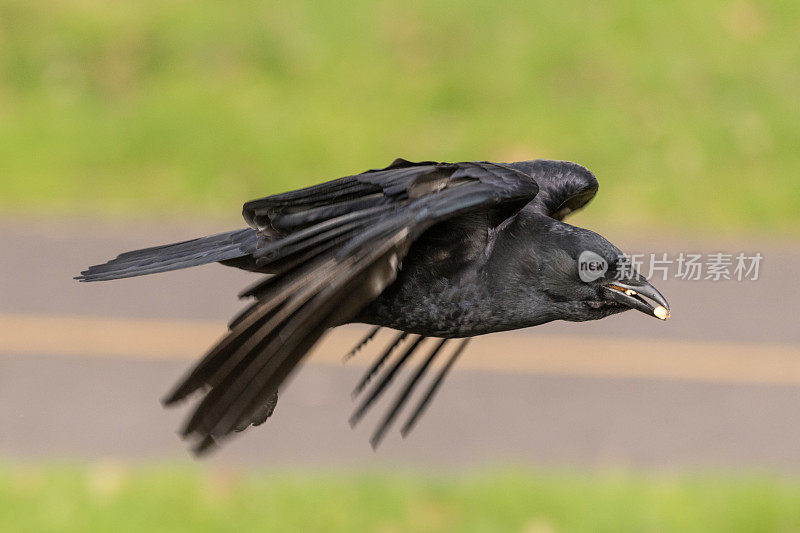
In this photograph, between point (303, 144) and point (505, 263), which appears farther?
point (303, 144)

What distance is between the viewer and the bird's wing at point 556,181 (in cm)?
423

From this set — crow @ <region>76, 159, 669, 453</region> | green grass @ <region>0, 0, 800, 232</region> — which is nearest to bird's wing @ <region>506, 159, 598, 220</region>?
crow @ <region>76, 159, 669, 453</region>

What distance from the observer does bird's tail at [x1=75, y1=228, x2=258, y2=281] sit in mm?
3877

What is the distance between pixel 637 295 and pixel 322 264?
A: 39.6 inches

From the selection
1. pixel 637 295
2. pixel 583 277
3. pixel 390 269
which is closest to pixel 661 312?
pixel 637 295

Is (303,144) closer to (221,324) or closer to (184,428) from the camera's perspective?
(221,324)

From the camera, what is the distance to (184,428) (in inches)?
119

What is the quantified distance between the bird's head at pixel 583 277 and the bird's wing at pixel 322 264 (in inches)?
9.9

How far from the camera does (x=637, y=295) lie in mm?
3611

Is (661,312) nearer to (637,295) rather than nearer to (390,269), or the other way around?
(637,295)

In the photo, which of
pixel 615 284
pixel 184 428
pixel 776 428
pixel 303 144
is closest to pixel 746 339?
pixel 776 428

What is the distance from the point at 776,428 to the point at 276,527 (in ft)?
15.3

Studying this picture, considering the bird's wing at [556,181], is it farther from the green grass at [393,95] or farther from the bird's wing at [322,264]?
the green grass at [393,95]

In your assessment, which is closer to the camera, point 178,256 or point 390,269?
point 390,269
